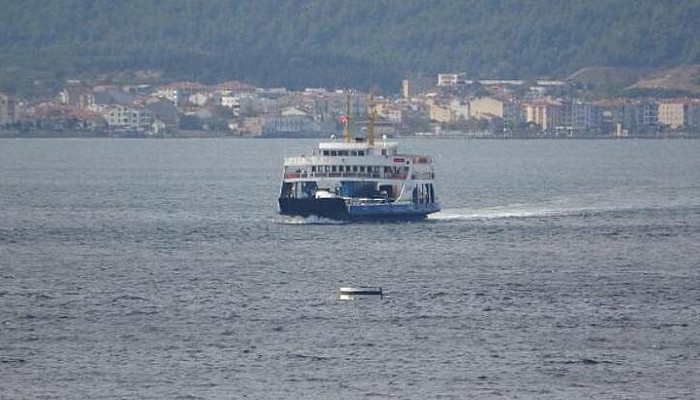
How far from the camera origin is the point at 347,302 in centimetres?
5641

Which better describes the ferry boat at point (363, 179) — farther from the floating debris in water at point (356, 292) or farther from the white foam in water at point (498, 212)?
the floating debris in water at point (356, 292)

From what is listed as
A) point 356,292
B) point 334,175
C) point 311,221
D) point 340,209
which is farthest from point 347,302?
point 334,175

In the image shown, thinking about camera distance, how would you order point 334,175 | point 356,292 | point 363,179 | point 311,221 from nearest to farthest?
point 356,292 < point 311,221 < point 334,175 < point 363,179

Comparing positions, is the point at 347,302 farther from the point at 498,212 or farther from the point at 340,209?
the point at 498,212

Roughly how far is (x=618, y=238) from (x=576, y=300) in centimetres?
1995

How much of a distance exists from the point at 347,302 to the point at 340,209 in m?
24.4

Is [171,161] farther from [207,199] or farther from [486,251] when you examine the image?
[486,251]

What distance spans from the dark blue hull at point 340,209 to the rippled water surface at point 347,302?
0.60 metres

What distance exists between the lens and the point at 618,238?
76812mm

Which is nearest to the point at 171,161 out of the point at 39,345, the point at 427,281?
the point at 427,281

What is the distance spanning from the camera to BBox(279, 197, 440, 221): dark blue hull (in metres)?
80.6

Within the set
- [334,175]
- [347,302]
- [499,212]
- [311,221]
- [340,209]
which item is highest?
[334,175]

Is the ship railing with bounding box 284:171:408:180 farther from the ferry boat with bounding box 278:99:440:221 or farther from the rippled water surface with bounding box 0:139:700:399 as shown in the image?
the rippled water surface with bounding box 0:139:700:399

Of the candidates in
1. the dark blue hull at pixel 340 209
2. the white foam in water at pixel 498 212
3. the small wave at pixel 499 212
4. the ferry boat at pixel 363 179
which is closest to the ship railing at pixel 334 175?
the ferry boat at pixel 363 179
